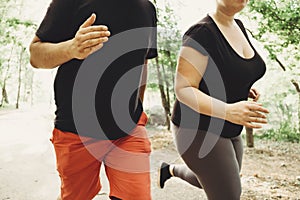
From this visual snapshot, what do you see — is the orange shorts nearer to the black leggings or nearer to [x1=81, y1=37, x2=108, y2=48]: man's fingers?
the black leggings

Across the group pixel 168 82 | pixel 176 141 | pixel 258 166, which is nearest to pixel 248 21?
pixel 168 82

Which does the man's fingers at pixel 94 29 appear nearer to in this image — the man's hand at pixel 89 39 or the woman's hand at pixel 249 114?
the man's hand at pixel 89 39

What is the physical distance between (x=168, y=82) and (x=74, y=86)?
193cm

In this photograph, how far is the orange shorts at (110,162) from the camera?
99 centimetres

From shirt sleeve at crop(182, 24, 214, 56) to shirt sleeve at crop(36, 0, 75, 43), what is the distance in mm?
345

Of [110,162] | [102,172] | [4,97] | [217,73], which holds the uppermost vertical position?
[217,73]

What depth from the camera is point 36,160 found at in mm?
2818

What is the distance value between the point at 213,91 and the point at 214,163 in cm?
21

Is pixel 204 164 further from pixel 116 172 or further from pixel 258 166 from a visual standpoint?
pixel 258 166

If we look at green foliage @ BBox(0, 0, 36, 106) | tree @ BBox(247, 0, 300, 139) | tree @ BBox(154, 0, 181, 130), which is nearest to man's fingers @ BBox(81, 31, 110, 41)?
tree @ BBox(154, 0, 181, 130)

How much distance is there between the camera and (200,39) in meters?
1.07

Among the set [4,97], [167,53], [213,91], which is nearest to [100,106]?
[213,91]

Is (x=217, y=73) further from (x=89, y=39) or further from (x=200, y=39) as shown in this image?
(x=89, y=39)

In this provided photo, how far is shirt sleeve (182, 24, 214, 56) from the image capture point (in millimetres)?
1054
